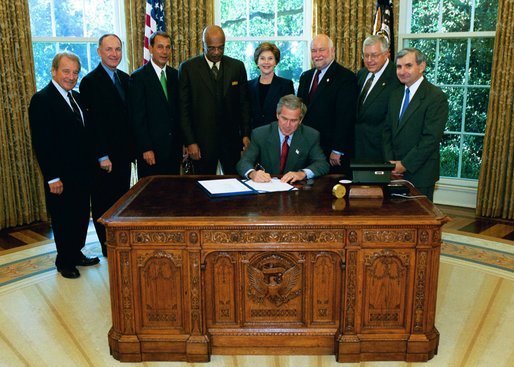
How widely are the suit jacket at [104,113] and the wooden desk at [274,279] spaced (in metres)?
1.36

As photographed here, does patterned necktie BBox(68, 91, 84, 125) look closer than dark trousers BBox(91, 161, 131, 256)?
Yes

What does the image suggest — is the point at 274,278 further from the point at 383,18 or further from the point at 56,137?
the point at 383,18

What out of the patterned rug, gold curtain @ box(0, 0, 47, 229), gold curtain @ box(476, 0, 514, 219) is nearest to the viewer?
the patterned rug

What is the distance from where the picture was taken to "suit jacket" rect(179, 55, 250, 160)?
14.0 ft

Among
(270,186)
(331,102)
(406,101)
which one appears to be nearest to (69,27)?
(331,102)

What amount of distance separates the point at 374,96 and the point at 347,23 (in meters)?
1.80

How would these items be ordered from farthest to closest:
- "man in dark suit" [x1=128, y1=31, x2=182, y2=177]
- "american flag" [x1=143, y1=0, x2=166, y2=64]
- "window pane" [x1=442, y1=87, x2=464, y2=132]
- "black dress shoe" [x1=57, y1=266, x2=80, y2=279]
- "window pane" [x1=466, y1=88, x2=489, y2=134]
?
"window pane" [x1=442, y1=87, x2=464, y2=132]
"window pane" [x1=466, y1=88, x2=489, y2=134]
"american flag" [x1=143, y1=0, x2=166, y2=64]
"man in dark suit" [x1=128, y1=31, x2=182, y2=177]
"black dress shoe" [x1=57, y1=266, x2=80, y2=279]

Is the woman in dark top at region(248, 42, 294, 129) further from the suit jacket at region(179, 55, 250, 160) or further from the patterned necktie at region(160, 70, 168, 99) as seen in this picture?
the patterned necktie at region(160, 70, 168, 99)

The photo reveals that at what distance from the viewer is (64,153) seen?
3760 millimetres

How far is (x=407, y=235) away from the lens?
2623mm

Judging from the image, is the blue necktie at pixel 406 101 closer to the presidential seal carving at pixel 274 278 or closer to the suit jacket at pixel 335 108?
the suit jacket at pixel 335 108

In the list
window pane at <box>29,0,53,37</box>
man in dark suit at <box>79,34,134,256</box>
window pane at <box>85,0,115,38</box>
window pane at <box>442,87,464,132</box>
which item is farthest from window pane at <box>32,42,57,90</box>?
window pane at <box>442,87,464,132</box>

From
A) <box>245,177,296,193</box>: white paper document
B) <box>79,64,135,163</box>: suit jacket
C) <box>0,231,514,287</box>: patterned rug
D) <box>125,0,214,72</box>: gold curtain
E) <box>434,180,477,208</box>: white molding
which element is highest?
<box>125,0,214,72</box>: gold curtain

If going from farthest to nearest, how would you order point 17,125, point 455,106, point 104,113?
point 455,106 < point 17,125 < point 104,113
